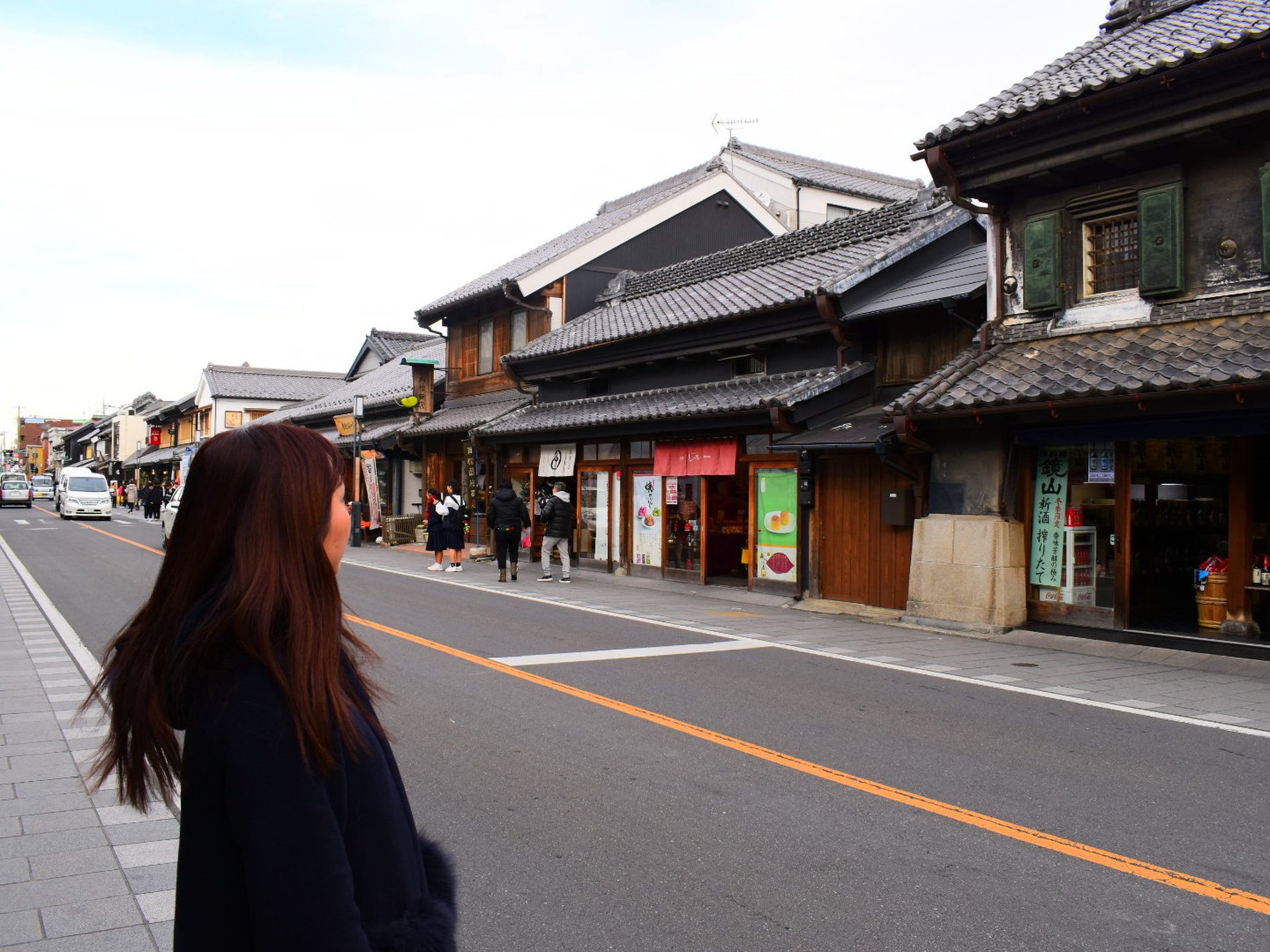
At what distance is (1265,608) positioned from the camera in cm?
1180

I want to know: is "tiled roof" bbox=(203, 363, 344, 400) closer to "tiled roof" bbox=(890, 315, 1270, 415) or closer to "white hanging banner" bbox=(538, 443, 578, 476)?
"white hanging banner" bbox=(538, 443, 578, 476)

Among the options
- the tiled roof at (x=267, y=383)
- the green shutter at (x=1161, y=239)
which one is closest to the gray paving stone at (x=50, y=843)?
the green shutter at (x=1161, y=239)

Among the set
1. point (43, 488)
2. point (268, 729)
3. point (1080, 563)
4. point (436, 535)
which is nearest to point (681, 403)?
point (436, 535)

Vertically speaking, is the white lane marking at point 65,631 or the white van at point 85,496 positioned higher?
the white van at point 85,496

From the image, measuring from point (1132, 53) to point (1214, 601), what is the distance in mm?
7072

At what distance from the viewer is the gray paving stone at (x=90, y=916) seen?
3.96 meters

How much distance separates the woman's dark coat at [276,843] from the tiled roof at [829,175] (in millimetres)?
29181

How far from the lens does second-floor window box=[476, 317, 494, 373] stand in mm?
27672

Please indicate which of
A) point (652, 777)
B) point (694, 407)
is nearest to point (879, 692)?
point (652, 777)

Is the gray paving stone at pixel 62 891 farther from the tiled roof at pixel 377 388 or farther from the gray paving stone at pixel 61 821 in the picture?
the tiled roof at pixel 377 388

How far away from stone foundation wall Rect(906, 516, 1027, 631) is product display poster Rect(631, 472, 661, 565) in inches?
265

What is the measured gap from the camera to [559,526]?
18844mm

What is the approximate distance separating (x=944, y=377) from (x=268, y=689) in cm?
1229

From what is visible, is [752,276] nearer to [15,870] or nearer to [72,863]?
[72,863]
